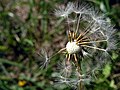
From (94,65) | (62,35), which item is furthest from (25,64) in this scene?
(94,65)

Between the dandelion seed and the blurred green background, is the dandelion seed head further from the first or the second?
the blurred green background

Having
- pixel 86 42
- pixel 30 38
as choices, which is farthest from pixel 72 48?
pixel 30 38

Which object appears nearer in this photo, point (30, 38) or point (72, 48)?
point (72, 48)

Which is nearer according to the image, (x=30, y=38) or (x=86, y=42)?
(x=86, y=42)

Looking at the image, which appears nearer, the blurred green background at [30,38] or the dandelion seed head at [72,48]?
the dandelion seed head at [72,48]

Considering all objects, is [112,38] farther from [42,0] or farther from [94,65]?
[42,0]

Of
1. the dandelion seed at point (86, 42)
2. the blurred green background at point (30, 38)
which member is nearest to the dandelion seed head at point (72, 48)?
the dandelion seed at point (86, 42)

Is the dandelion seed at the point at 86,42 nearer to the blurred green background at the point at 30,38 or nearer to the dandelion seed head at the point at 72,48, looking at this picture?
the dandelion seed head at the point at 72,48

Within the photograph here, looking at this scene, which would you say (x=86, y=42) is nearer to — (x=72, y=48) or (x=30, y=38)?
(x=72, y=48)

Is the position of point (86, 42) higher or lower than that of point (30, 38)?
lower
